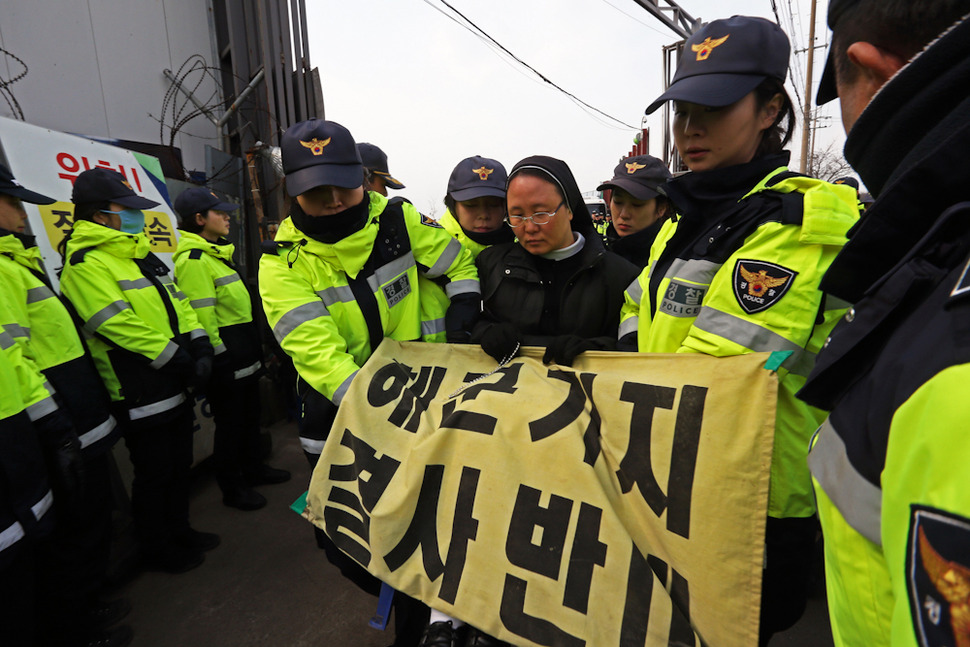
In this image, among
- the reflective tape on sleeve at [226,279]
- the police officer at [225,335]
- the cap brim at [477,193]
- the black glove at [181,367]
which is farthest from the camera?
the reflective tape on sleeve at [226,279]

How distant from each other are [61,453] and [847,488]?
2.86 m

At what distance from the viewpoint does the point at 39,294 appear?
2283mm

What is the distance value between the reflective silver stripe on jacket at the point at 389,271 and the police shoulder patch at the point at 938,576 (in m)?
1.87

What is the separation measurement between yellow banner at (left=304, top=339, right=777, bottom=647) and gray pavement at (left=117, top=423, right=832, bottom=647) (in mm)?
1208

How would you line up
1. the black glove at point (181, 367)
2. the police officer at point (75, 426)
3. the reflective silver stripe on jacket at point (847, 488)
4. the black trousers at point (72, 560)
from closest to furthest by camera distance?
the reflective silver stripe on jacket at point (847, 488)
the police officer at point (75, 426)
the black trousers at point (72, 560)
the black glove at point (181, 367)

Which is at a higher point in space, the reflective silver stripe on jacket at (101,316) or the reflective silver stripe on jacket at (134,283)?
the reflective silver stripe on jacket at (134,283)

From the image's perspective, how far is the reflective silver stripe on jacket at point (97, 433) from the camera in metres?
2.44

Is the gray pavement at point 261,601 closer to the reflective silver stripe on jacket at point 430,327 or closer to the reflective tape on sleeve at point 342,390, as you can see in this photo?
the reflective tape on sleeve at point 342,390

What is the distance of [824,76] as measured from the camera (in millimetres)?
952

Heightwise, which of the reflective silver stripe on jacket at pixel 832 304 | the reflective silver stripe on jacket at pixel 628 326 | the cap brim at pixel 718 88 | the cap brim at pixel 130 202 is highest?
the cap brim at pixel 718 88

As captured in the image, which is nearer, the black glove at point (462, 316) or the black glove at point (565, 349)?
the black glove at point (565, 349)

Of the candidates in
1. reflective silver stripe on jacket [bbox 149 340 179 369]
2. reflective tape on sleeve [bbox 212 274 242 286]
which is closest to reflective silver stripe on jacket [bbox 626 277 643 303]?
reflective silver stripe on jacket [bbox 149 340 179 369]

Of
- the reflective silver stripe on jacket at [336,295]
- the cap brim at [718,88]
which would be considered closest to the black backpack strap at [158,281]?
the reflective silver stripe on jacket at [336,295]

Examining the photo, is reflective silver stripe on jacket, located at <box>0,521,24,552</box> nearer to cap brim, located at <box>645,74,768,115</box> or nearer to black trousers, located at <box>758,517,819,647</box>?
black trousers, located at <box>758,517,819,647</box>
